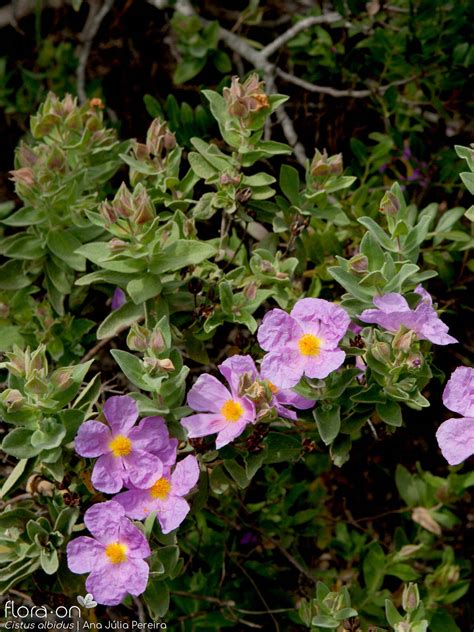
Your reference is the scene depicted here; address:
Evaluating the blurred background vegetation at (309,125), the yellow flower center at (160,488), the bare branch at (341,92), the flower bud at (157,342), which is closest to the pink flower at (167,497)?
the yellow flower center at (160,488)

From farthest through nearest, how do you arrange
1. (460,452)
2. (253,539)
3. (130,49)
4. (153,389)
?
(130,49) → (253,539) → (153,389) → (460,452)

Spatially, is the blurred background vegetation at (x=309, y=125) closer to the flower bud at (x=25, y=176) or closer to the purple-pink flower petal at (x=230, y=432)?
the purple-pink flower petal at (x=230, y=432)

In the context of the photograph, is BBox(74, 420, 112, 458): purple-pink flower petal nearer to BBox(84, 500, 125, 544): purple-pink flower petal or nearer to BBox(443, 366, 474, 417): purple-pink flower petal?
BBox(84, 500, 125, 544): purple-pink flower petal

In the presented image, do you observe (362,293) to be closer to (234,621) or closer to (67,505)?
(67,505)

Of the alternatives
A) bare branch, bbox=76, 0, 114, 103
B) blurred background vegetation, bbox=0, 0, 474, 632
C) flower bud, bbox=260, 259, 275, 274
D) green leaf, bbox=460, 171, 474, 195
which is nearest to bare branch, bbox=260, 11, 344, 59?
blurred background vegetation, bbox=0, 0, 474, 632

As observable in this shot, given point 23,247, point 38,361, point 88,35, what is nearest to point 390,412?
point 38,361

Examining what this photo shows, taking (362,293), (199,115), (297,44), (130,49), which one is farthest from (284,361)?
(130,49)

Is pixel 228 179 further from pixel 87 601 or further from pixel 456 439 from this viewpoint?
pixel 87 601
